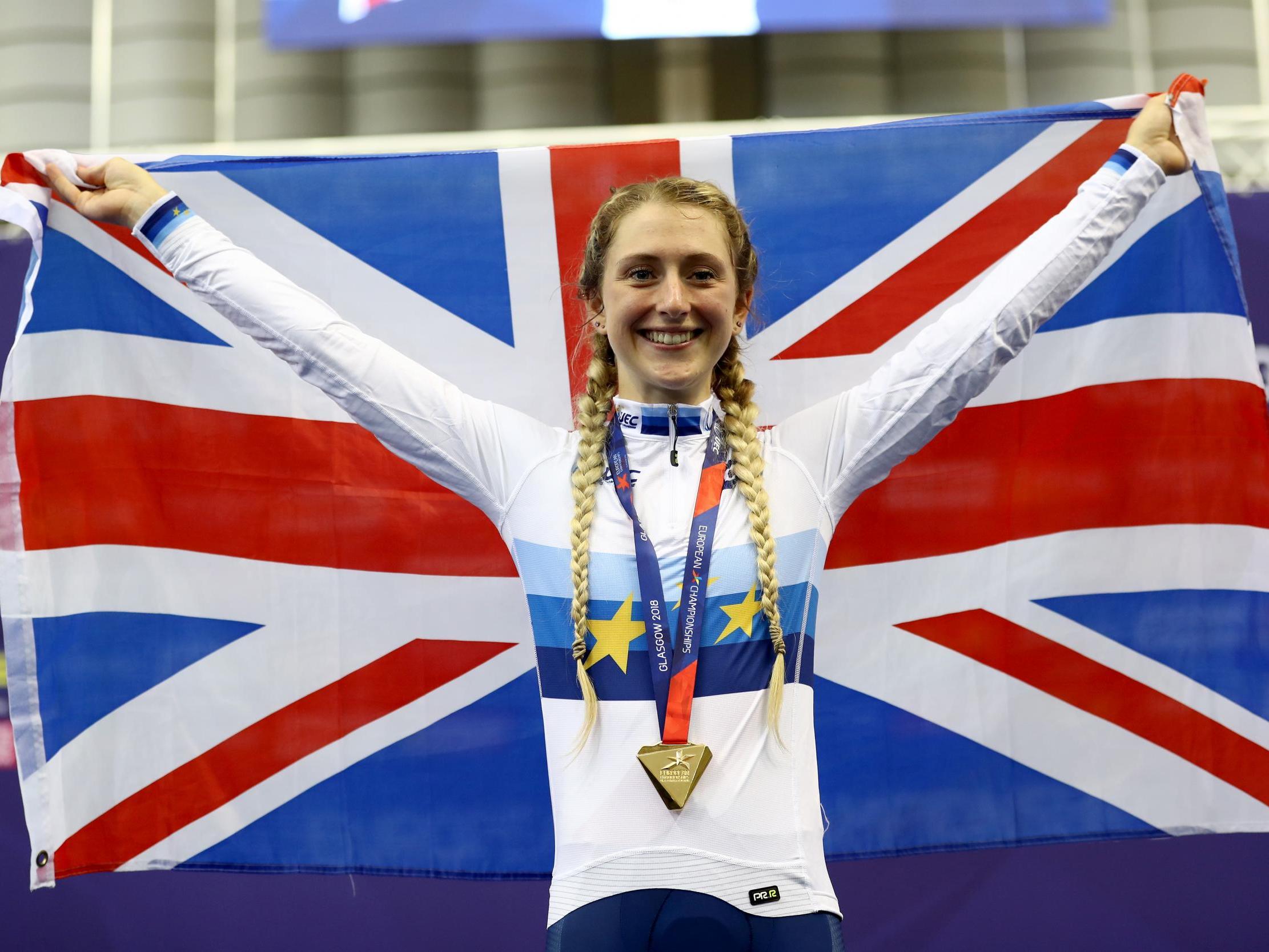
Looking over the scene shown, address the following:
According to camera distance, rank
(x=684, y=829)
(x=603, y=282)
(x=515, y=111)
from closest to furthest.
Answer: (x=684, y=829), (x=603, y=282), (x=515, y=111)

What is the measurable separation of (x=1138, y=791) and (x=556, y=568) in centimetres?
149

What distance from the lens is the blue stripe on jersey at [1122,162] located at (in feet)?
5.71

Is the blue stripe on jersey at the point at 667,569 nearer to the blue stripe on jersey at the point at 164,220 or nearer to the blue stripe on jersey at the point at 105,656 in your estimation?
the blue stripe on jersey at the point at 164,220

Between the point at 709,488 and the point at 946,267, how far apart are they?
1125mm

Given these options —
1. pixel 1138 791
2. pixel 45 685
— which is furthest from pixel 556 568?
pixel 1138 791

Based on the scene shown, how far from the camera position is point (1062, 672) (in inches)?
97.8

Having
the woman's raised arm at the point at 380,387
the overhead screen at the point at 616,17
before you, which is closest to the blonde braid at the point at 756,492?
the woman's raised arm at the point at 380,387

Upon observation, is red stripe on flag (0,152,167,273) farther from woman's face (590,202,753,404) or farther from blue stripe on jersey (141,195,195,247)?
woman's face (590,202,753,404)

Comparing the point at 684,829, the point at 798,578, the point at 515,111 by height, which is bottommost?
the point at 684,829

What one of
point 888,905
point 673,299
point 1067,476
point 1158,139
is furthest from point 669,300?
point 888,905

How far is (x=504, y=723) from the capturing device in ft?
8.25

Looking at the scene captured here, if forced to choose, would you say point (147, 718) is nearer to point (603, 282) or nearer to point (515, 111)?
point (603, 282)

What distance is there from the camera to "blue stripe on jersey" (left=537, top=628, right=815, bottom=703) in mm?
1558

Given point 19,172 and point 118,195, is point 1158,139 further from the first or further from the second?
point 19,172
